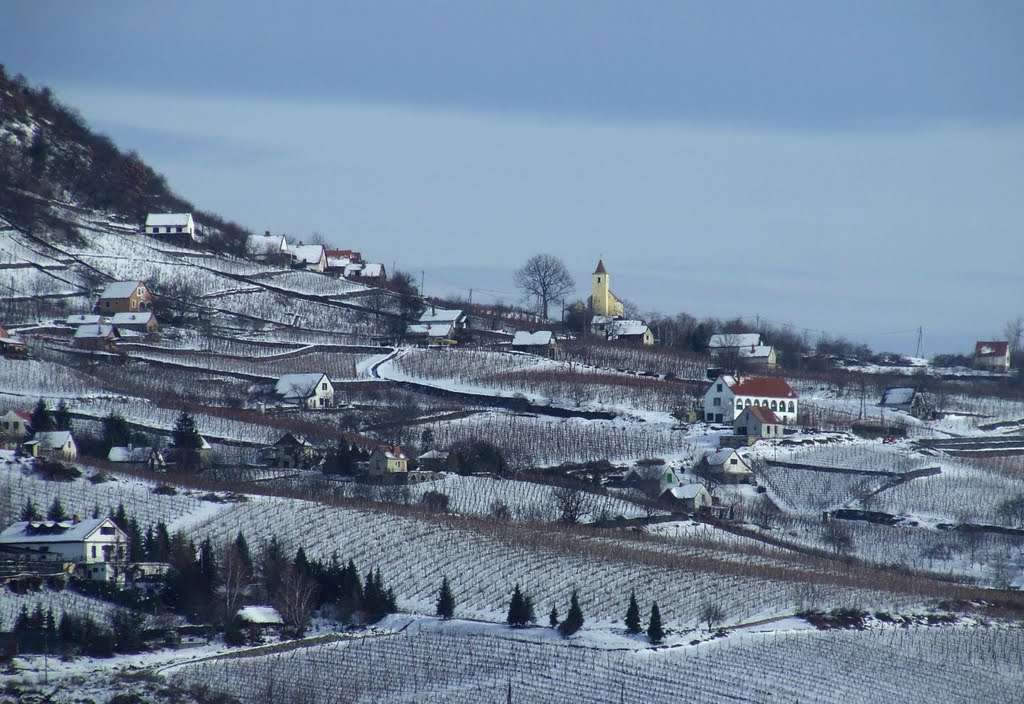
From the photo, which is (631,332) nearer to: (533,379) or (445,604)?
(533,379)

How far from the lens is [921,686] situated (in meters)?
47.9

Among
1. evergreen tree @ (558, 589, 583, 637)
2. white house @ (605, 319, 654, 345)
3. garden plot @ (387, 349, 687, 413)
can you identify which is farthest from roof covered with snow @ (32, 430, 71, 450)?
white house @ (605, 319, 654, 345)

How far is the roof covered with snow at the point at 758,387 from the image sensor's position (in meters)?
83.9

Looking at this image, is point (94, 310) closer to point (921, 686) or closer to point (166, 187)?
point (166, 187)

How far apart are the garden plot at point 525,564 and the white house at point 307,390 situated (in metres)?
22.6

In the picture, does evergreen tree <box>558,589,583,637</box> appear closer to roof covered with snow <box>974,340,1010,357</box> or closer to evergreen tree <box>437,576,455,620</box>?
evergreen tree <box>437,576,455,620</box>

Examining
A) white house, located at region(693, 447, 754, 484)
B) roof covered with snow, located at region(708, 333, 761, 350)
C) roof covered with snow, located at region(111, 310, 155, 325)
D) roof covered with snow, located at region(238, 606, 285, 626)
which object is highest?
roof covered with snow, located at region(708, 333, 761, 350)

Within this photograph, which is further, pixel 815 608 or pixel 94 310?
pixel 94 310

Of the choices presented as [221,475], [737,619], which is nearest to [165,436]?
[221,475]

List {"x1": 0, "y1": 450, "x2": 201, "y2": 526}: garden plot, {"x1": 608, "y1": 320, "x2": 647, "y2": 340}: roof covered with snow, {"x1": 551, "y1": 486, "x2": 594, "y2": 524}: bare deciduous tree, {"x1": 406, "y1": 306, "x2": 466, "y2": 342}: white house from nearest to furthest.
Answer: {"x1": 0, "y1": 450, "x2": 201, "y2": 526}: garden plot → {"x1": 551, "y1": 486, "x2": 594, "y2": 524}: bare deciduous tree → {"x1": 406, "y1": 306, "x2": 466, "y2": 342}: white house → {"x1": 608, "y1": 320, "x2": 647, "y2": 340}: roof covered with snow

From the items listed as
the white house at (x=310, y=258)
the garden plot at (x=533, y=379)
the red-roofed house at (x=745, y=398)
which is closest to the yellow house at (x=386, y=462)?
the garden plot at (x=533, y=379)

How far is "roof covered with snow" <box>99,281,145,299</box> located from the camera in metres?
103

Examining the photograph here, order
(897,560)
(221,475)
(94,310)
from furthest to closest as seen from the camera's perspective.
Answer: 1. (94,310)
2. (221,475)
3. (897,560)

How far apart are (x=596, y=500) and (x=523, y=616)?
17.6 m
